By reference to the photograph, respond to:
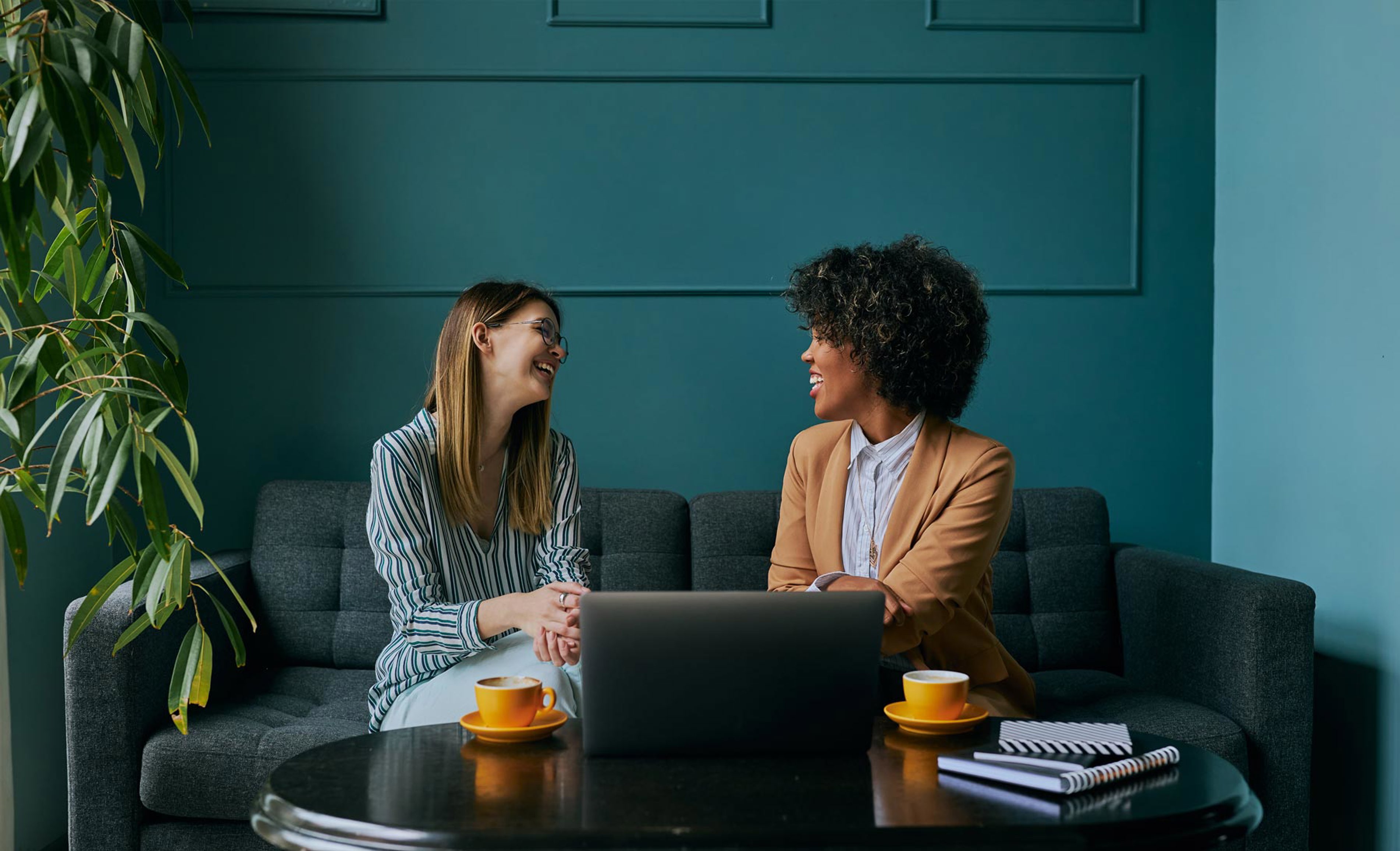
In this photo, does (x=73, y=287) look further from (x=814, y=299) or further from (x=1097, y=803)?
(x=1097, y=803)

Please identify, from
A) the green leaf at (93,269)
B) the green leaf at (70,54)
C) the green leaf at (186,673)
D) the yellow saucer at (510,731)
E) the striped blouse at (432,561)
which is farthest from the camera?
the striped blouse at (432,561)

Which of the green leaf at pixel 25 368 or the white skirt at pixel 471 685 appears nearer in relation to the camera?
the green leaf at pixel 25 368

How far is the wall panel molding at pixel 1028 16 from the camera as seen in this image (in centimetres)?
284

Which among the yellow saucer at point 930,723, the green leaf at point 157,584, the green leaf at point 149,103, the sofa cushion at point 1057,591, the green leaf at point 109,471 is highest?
the green leaf at point 149,103

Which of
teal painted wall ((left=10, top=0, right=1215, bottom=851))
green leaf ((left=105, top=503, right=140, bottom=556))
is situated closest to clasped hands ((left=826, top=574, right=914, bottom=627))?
green leaf ((left=105, top=503, right=140, bottom=556))

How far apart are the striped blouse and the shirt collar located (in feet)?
1.80

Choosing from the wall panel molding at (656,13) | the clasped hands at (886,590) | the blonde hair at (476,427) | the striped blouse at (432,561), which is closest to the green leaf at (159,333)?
the striped blouse at (432,561)

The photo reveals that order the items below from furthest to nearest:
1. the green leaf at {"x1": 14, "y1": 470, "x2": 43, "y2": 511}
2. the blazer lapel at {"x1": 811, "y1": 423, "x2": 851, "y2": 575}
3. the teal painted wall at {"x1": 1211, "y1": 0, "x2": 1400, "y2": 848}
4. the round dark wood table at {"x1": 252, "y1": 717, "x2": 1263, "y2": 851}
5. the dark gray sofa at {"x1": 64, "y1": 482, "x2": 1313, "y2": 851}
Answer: the teal painted wall at {"x1": 1211, "y1": 0, "x2": 1400, "y2": 848}
the dark gray sofa at {"x1": 64, "y1": 482, "x2": 1313, "y2": 851}
the blazer lapel at {"x1": 811, "y1": 423, "x2": 851, "y2": 575}
the green leaf at {"x1": 14, "y1": 470, "x2": 43, "y2": 511}
the round dark wood table at {"x1": 252, "y1": 717, "x2": 1263, "y2": 851}

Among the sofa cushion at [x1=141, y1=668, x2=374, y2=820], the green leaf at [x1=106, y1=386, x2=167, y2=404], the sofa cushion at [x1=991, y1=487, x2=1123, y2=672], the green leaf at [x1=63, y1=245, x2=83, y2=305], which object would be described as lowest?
the sofa cushion at [x1=141, y1=668, x2=374, y2=820]

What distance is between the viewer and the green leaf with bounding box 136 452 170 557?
1.36 meters

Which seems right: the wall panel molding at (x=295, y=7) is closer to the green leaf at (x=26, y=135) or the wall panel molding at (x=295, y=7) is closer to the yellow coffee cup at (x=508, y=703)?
the green leaf at (x=26, y=135)

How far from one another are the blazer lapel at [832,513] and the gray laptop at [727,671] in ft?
2.38

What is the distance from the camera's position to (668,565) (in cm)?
251

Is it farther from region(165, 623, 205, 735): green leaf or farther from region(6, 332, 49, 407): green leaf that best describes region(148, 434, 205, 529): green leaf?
region(165, 623, 205, 735): green leaf
